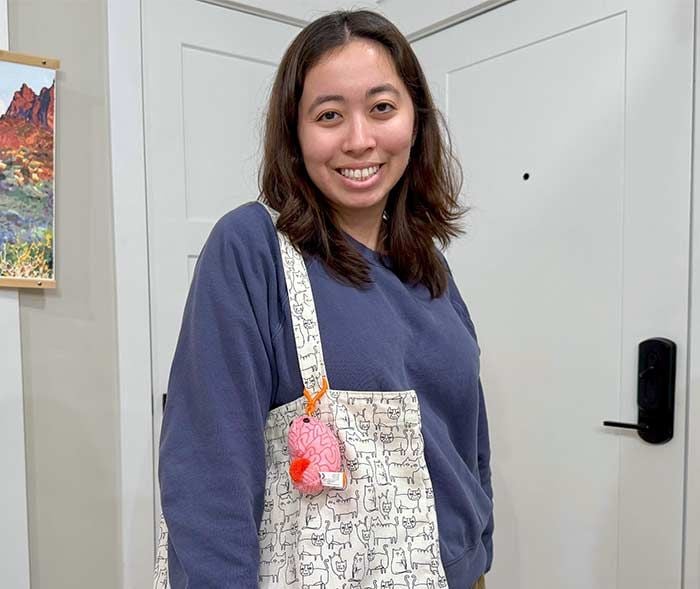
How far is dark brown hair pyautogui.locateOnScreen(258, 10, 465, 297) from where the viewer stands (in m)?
0.85

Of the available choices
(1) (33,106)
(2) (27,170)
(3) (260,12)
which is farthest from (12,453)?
(3) (260,12)

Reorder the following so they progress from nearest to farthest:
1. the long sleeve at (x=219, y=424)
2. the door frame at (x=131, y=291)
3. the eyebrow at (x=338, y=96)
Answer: the long sleeve at (x=219, y=424), the eyebrow at (x=338, y=96), the door frame at (x=131, y=291)

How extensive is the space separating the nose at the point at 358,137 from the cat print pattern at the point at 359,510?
13.0 inches

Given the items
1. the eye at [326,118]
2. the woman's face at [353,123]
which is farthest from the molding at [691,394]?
the eye at [326,118]

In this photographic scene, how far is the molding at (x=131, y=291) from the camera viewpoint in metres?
1.54

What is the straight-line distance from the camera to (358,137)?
841mm

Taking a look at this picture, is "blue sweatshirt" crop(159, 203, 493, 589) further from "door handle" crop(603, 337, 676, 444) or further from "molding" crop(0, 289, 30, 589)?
"molding" crop(0, 289, 30, 589)

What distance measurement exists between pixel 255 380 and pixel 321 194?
1.00 feet

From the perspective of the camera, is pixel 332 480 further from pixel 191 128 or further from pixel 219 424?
pixel 191 128

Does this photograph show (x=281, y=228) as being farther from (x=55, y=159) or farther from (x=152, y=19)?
(x=152, y=19)

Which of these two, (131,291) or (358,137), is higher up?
(358,137)

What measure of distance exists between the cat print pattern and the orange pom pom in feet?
0.11

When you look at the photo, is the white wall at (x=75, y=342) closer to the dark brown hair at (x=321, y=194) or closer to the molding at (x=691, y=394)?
the dark brown hair at (x=321, y=194)

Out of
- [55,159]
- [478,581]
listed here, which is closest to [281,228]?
[478,581]
